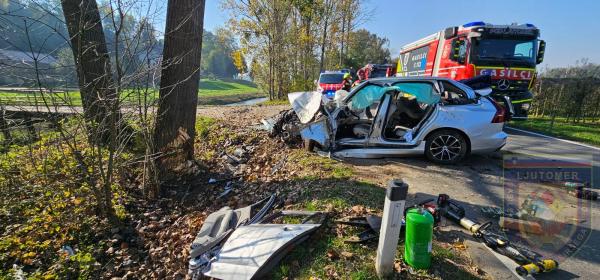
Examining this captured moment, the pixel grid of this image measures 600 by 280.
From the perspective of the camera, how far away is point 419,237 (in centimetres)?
264

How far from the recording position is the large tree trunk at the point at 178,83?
565 centimetres

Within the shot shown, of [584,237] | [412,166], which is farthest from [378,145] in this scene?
[584,237]

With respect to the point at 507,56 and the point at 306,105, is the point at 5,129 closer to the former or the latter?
the point at 306,105

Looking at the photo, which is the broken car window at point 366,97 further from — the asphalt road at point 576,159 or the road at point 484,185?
the asphalt road at point 576,159

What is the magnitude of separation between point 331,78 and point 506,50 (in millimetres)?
9079

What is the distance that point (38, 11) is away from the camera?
13.0 ft

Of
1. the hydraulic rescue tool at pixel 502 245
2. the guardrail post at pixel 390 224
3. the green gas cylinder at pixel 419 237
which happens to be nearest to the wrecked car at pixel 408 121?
the hydraulic rescue tool at pixel 502 245

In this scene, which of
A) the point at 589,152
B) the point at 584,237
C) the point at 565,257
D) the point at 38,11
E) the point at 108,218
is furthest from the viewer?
the point at 589,152

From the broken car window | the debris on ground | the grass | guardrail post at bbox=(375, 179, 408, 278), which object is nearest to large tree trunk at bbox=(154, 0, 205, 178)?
the debris on ground

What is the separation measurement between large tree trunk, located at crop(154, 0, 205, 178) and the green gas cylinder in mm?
4527

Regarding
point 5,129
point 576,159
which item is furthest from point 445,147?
point 5,129

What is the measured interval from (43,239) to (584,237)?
270 inches

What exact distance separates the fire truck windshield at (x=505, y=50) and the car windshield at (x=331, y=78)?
8.14 metres

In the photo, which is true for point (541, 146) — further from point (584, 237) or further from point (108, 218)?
point (108, 218)
